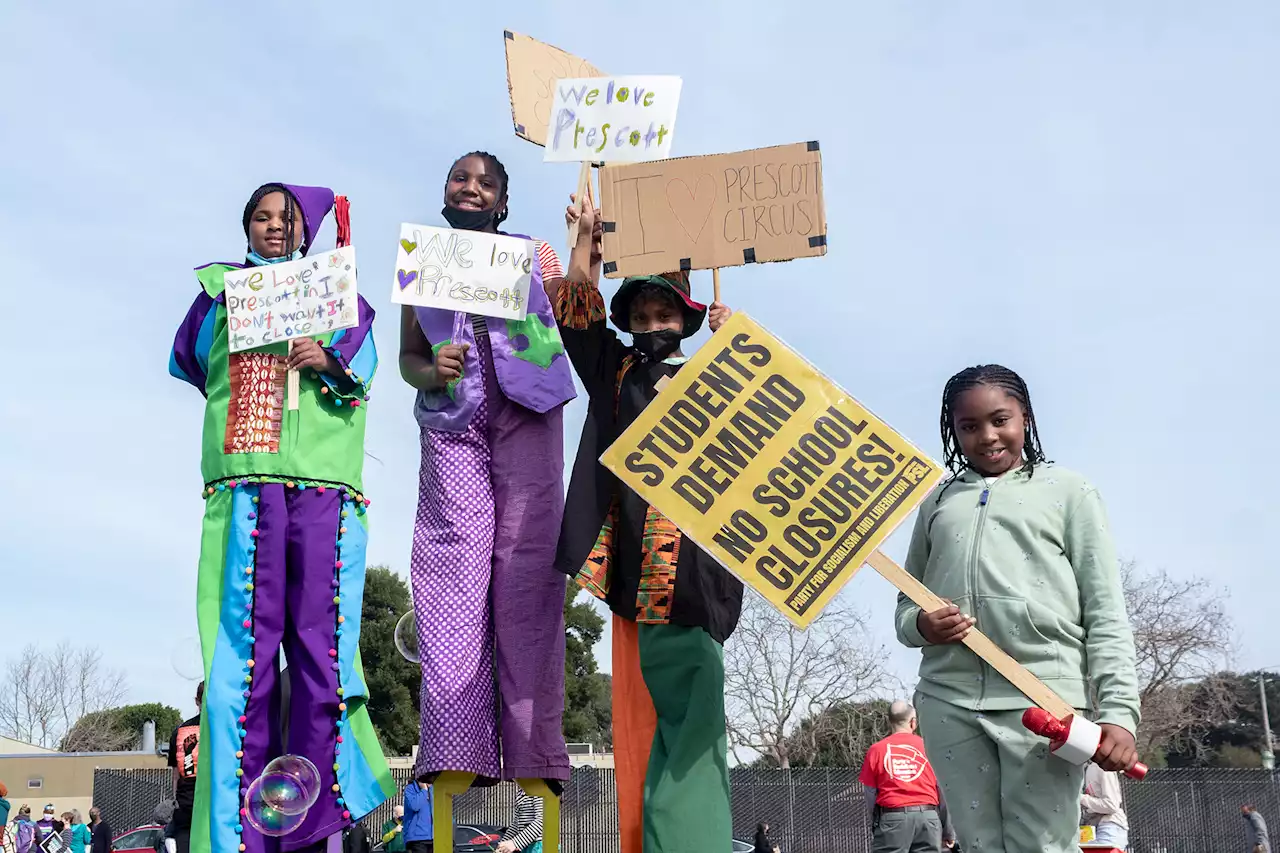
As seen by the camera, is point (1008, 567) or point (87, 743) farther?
point (87, 743)

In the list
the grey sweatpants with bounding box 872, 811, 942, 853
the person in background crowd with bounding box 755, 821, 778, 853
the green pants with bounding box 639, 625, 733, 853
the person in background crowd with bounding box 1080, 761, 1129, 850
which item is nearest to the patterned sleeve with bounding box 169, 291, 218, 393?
the green pants with bounding box 639, 625, 733, 853

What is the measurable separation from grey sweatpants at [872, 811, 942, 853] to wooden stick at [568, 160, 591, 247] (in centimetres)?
542

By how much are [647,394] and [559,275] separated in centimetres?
66

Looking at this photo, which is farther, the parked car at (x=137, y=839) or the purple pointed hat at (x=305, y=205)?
the parked car at (x=137, y=839)

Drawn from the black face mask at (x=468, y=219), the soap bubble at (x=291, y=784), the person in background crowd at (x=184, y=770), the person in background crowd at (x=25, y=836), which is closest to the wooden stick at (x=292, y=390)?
the black face mask at (x=468, y=219)

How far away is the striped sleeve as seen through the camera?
4527 mm

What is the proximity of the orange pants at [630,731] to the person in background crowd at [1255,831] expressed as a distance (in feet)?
58.4

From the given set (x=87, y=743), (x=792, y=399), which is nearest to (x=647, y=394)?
(x=792, y=399)

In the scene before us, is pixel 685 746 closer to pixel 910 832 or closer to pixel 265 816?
pixel 265 816

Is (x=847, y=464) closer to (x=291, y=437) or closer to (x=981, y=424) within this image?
(x=981, y=424)

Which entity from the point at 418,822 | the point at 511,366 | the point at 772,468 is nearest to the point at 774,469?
the point at 772,468

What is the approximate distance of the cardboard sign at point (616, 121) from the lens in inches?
173

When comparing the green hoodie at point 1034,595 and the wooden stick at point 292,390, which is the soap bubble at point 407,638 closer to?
the wooden stick at point 292,390

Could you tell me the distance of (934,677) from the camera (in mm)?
3293
